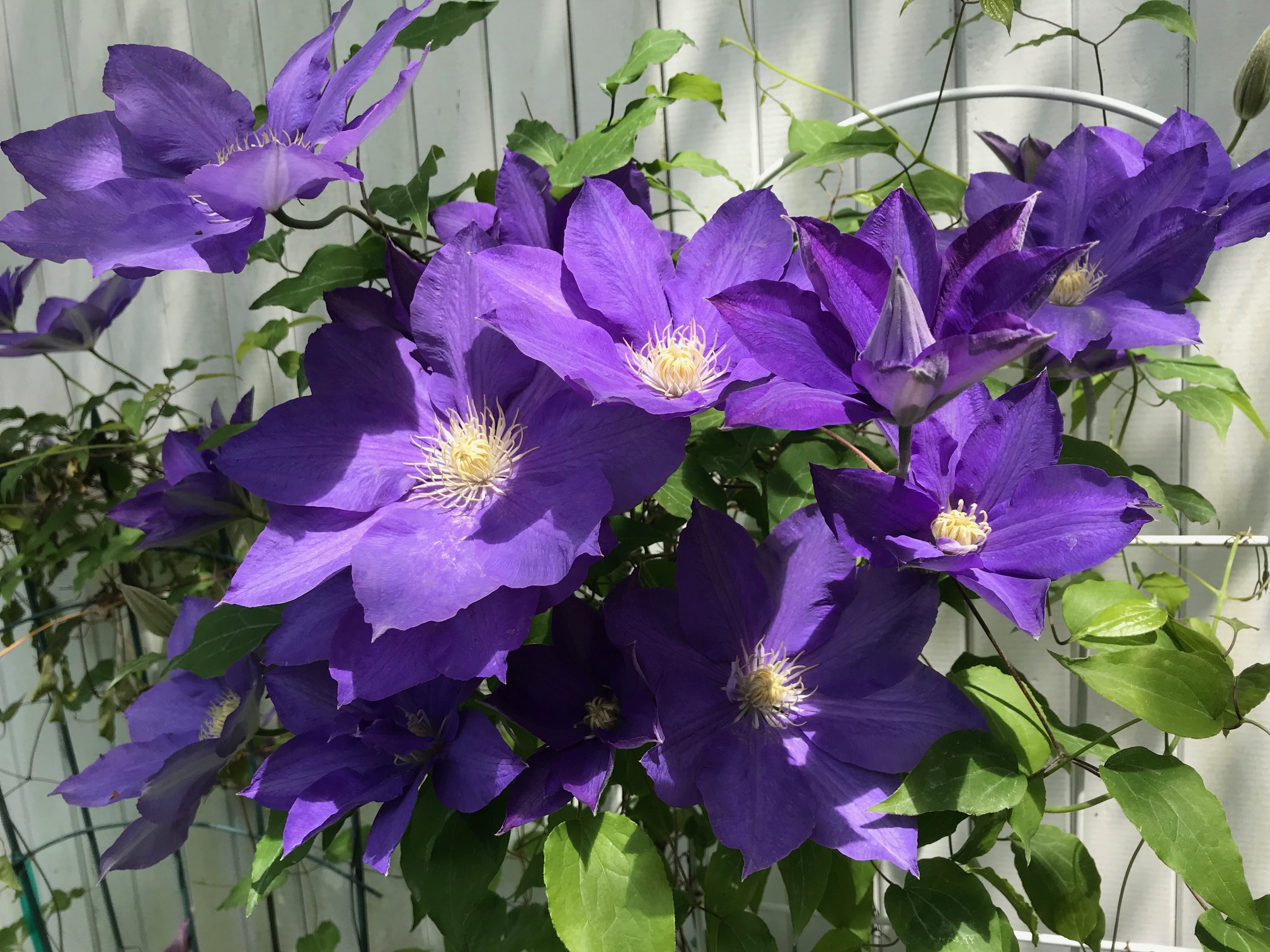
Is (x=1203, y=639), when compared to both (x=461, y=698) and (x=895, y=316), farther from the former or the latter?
(x=461, y=698)

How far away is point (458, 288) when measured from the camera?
0.46 m

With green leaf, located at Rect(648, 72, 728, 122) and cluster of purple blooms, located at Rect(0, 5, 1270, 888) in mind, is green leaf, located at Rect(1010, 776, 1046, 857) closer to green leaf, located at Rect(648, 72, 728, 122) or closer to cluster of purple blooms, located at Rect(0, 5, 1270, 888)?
cluster of purple blooms, located at Rect(0, 5, 1270, 888)

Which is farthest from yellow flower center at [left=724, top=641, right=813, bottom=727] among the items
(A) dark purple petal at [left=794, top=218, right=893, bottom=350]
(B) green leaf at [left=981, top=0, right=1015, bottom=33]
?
(B) green leaf at [left=981, top=0, right=1015, bottom=33]

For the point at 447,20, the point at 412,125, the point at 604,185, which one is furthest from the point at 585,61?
the point at 604,185

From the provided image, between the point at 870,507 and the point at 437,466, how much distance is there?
226mm

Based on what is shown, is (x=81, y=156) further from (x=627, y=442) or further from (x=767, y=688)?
(x=767, y=688)

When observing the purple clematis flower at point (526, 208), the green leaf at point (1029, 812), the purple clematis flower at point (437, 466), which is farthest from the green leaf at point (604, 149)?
the green leaf at point (1029, 812)

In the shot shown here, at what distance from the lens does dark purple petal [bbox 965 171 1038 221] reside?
22.7 inches

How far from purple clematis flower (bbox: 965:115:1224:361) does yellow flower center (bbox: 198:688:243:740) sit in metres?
0.74

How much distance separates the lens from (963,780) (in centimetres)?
41

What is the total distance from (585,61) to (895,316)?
2.59 feet

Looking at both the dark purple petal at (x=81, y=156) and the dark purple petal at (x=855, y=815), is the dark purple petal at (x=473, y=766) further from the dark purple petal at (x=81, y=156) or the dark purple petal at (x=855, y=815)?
the dark purple petal at (x=81, y=156)

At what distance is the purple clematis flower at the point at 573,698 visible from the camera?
483mm

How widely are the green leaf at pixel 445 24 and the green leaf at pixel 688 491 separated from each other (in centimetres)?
32
